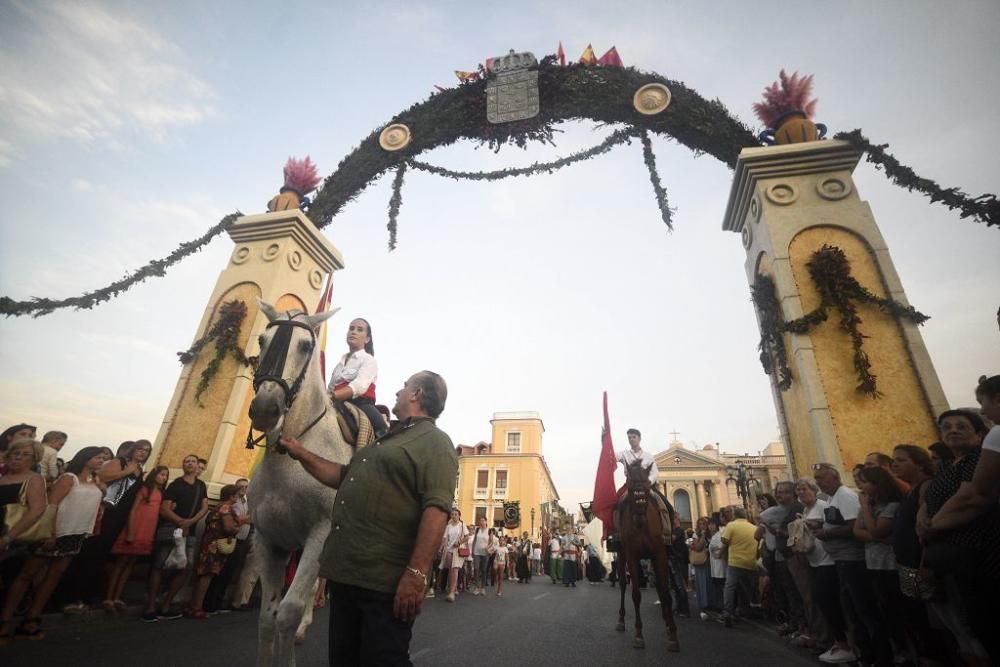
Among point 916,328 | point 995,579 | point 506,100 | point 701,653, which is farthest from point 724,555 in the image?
point 506,100

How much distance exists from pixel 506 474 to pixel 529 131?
4373cm

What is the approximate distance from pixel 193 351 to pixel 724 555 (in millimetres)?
11362

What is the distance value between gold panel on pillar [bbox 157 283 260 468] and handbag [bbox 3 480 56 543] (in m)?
3.70

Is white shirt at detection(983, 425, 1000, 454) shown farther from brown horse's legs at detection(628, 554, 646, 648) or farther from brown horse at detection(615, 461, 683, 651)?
brown horse's legs at detection(628, 554, 646, 648)

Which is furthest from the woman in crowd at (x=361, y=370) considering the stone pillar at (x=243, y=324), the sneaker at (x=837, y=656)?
the sneaker at (x=837, y=656)

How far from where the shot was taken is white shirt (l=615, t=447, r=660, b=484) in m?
6.86

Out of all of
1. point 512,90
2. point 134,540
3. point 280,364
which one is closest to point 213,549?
point 134,540

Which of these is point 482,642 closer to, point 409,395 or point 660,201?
point 409,395

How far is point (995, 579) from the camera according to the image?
2.72 m

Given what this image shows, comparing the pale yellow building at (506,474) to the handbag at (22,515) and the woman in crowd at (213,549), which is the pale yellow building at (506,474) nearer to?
the woman in crowd at (213,549)

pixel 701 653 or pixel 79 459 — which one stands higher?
pixel 79 459

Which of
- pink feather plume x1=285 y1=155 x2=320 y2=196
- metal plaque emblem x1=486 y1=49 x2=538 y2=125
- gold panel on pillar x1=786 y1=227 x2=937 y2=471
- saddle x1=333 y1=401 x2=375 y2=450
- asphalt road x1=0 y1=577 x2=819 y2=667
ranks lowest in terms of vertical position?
asphalt road x1=0 y1=577 x2=819 y2=667

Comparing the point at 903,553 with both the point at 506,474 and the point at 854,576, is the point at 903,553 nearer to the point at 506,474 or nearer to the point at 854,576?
the point at 854,576

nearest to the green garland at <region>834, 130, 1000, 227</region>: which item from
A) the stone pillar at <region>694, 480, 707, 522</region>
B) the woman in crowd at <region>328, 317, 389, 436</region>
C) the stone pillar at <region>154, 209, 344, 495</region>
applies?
the woman in crowd at <region>328, 317, 389, 436</region>
